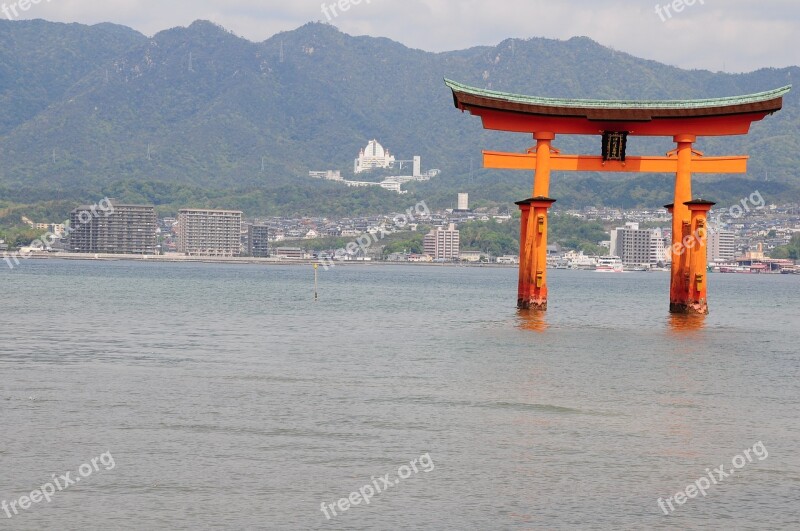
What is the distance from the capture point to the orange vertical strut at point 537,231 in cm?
5334

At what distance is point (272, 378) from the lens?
→ 32.9 m

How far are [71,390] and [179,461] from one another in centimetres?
937

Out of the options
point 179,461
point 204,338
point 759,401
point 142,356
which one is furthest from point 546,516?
point 204,338

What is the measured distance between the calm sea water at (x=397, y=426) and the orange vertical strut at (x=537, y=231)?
4748 mm

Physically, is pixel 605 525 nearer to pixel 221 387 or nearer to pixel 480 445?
pixel 480 445
